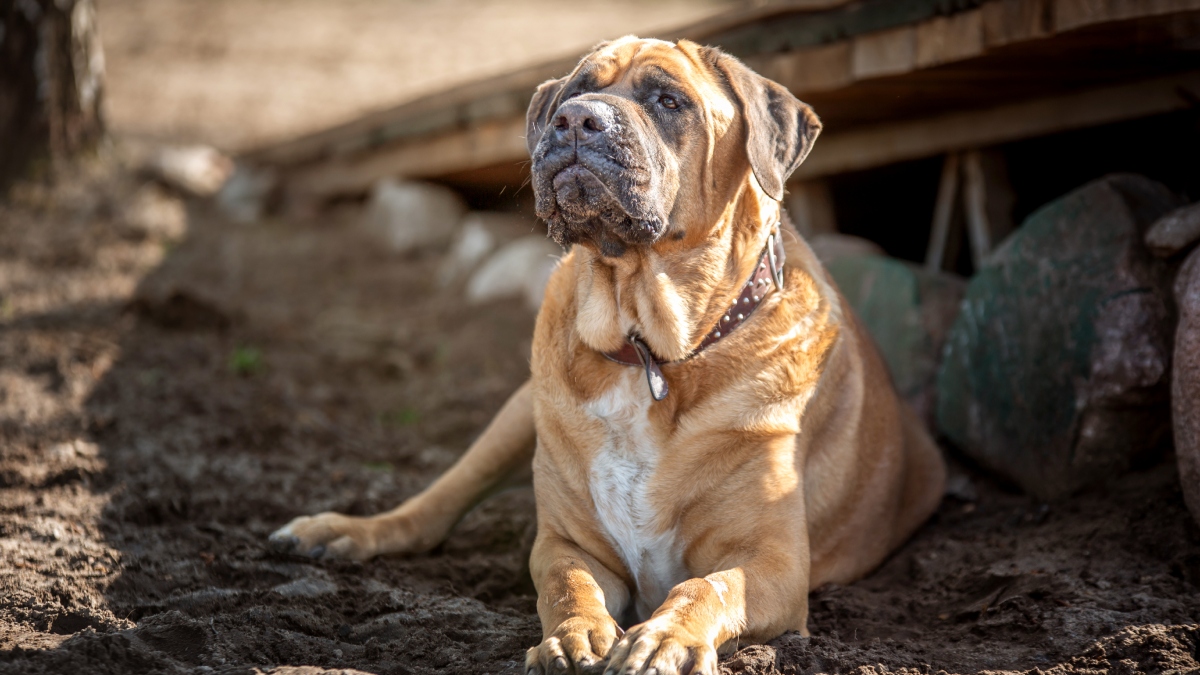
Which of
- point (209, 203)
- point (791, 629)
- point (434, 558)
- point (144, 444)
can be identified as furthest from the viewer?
point (209, 203)

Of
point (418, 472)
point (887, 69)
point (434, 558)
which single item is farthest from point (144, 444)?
point (887, 69)

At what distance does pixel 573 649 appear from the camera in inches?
92.7

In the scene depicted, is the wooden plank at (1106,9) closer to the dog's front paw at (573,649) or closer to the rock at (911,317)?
the rock at (911,317)

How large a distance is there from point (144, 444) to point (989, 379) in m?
3.52

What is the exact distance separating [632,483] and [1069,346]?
1.83 metres

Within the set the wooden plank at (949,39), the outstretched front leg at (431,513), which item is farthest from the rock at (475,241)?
the wooden plank at (949,39)

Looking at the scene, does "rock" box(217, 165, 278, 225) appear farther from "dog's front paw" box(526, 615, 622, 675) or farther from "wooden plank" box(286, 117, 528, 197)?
"dog's front paw" box(526, 615, 622, 675)

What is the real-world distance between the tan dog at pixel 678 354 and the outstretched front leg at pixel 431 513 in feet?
1.92

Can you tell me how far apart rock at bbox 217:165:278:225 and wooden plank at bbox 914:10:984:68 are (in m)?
6.19

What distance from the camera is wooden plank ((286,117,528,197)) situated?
6.54 meters

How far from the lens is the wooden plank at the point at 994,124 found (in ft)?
13.4

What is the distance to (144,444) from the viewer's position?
14.0ft

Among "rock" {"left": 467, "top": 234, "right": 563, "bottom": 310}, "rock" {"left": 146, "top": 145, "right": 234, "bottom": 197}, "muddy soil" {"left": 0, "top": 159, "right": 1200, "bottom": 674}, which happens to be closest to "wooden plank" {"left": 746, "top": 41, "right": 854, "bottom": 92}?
"muddy soil" {"left": 0, "top": 159, "right": 1200, "bottom": 674}

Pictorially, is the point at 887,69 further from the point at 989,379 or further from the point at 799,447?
the point at 799,447
